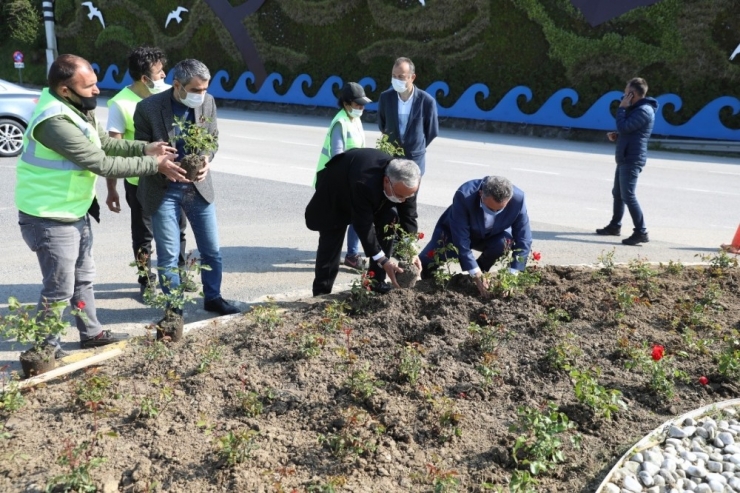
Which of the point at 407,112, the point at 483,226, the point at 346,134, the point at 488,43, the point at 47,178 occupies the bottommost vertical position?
the point at 483,226

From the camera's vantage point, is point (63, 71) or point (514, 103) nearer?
point (63, 71)

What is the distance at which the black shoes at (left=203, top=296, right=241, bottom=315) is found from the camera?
18.3 ft

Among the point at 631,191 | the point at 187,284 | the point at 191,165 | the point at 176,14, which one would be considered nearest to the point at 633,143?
the point at 631,191

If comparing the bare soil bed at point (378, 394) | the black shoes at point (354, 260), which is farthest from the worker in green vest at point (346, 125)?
the bare soil bed at point (378, 394)

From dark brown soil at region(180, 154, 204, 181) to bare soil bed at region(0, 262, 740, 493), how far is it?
1.06 metres

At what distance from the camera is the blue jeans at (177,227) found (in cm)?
501

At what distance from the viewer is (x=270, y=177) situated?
38.3ft

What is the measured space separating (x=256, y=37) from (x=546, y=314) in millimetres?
22040

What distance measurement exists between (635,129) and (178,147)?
5.55 metres

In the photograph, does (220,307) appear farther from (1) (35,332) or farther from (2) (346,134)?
(2) (346,134)

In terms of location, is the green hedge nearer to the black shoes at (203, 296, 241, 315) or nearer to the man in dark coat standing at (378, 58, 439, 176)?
the man in dark coat standing at (378, 58, 439, 176)

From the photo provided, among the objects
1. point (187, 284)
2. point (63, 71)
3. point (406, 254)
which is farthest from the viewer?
point (406, 254)

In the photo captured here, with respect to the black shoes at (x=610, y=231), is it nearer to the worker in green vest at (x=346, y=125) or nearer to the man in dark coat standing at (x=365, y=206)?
the worker in green vest at (x=346, y=125)

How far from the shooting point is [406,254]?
16.4 ft
